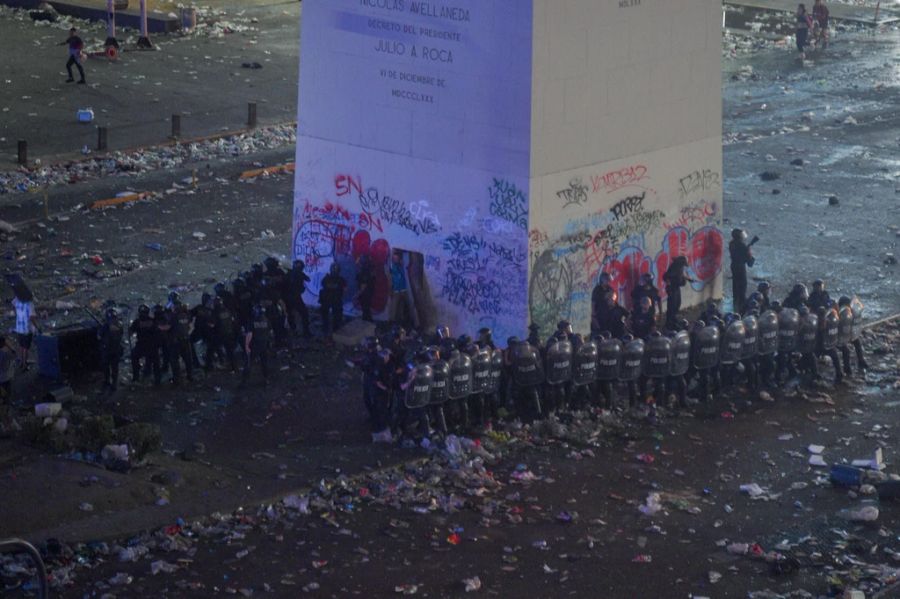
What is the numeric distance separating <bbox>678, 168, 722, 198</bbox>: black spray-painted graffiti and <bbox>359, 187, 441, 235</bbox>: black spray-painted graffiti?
15.0ft

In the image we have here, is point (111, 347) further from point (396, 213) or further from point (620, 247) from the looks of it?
point (620, 247)

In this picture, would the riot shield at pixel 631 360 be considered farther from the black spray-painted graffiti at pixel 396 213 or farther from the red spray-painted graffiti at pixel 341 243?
the red spray-painted graffiti at pixel 341 243

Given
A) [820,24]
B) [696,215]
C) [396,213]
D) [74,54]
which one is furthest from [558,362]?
[820,24]

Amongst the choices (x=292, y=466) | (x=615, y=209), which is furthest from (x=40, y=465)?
(x=615, y=209)

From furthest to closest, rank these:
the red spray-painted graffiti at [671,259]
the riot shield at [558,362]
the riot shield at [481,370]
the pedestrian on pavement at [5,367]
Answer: the red spray-painted graffiti at [671,259]
the riot shield at [558,362]
the pedestrian on pavement at [5,367]
the riot shield at [481,370]

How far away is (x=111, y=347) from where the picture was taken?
839 inches

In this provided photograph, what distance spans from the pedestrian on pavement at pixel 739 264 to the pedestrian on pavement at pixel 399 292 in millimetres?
5575

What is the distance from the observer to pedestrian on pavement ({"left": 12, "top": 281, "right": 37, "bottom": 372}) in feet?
73.8

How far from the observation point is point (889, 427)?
2152 centimetres

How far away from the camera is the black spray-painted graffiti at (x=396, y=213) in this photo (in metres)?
24.3

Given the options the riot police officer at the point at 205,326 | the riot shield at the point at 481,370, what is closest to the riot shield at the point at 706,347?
the riot shield at the point at 481,370

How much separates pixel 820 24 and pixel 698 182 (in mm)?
28103

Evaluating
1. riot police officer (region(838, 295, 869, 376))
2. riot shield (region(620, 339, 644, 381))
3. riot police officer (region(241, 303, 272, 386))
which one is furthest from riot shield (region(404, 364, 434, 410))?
riot police officer (region(838, 295, 869, 376))

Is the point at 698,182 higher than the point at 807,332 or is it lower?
higher
